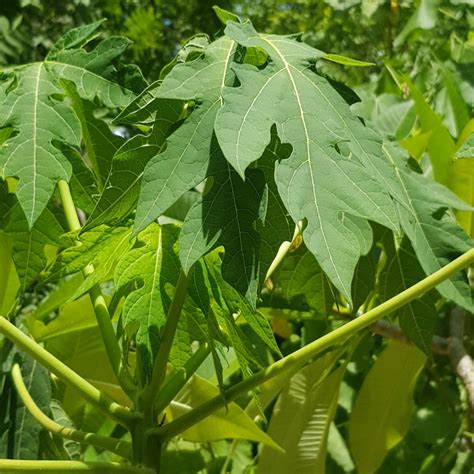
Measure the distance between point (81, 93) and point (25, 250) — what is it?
15cm

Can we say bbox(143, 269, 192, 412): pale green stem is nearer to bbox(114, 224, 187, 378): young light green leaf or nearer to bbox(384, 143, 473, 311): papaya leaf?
bbox(114, 224, 187, 378): young light green leaf

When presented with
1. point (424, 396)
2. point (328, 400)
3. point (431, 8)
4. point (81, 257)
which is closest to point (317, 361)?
point (328, 400)

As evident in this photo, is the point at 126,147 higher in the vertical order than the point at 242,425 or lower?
higher

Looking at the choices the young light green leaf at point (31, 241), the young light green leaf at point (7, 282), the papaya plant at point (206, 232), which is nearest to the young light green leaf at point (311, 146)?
the papaya plant at point (206, 232)

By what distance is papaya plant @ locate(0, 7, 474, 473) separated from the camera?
0.57 metres

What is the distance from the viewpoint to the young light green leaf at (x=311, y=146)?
537mm

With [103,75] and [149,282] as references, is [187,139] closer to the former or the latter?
[149,282]

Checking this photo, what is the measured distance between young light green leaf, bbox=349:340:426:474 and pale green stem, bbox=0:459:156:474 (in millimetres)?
438

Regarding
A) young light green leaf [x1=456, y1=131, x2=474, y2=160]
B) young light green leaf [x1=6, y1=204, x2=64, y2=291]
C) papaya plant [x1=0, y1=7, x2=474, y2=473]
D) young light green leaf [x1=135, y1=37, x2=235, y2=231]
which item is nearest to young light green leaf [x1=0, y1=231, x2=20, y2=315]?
papaya plant [x1=0, y1=7, x2=474, y2=473]

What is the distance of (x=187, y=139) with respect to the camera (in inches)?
23.0

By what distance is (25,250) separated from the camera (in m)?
0.78

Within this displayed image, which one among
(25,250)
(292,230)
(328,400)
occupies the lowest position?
(328,400)

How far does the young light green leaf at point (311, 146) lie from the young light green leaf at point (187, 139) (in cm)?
2

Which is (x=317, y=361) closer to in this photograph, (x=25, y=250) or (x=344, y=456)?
(x=344, y=456)
